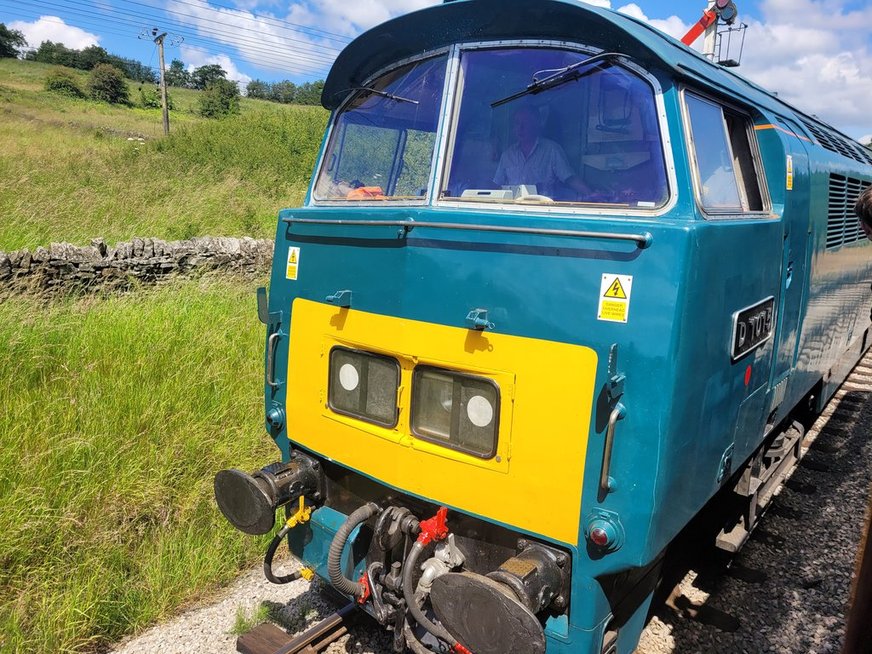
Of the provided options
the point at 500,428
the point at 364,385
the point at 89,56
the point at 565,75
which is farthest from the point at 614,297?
the point at 89,56

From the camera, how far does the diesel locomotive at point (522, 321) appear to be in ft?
6.72

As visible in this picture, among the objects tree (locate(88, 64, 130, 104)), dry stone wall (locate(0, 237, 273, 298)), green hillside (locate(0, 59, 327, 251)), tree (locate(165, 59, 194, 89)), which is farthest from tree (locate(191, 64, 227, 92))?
dry stone wall (locate(0, 237, 273, 298))

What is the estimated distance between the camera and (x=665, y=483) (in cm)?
206

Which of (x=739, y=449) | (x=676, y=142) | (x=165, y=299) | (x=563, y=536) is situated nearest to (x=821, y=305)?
(x=739, y=449)

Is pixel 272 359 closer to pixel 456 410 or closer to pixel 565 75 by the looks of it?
pixel 456 410

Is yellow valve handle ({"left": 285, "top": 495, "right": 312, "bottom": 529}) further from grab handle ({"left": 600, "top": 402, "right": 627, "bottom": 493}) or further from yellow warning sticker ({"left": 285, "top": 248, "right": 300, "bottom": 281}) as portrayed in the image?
grab handle ({"left": 600, "top": 402, "right": 627, "bottom": 493})

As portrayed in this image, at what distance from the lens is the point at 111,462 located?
4.04m

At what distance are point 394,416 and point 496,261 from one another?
0.77 meters

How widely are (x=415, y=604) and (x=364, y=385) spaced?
0.87 m

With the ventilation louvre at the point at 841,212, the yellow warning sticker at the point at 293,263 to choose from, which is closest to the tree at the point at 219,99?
the ventilation louvre at the point at 841,212

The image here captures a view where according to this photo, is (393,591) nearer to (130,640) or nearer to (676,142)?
(130,640)

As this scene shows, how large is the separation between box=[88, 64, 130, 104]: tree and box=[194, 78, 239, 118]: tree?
6.24 m

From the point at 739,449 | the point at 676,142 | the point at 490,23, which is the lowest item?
the point at 739,449

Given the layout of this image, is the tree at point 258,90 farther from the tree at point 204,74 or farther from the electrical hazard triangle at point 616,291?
the electrical hazard triangle at point 616,291
